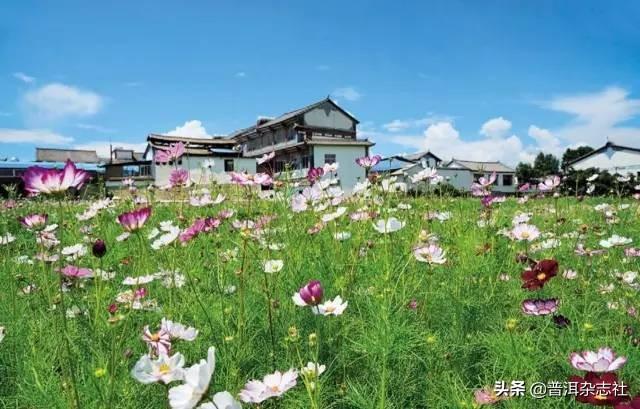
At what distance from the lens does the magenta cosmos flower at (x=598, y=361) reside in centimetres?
87

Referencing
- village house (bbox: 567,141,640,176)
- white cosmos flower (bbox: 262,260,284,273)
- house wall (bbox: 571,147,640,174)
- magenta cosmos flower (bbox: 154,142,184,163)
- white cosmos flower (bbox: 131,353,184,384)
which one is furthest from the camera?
village house (bbox: 567,141,640,176)

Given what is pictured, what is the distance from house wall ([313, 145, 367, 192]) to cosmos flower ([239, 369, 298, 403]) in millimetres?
22937

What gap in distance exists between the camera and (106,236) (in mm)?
2873

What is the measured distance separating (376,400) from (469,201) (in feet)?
8.55

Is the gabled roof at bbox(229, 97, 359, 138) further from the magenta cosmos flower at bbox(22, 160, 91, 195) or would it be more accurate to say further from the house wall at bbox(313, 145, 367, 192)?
the magenta cosmos flower at bbox(22, 160, 91, 195)

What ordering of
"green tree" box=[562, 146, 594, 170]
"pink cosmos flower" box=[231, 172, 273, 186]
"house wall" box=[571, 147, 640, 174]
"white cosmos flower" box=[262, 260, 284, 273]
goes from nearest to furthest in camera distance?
"white cosmos flower" box=[262, 260, 284, 273] → "pink cosmos flower" box=[231, 172, 273, 186] → "house wall" box=[571, 147, 640, 174] → "green tree" box=[562, 146, 594, 170]

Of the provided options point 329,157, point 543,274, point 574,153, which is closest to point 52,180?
point 543,274

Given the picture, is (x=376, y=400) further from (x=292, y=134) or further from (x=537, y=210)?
(x=292, y=134)

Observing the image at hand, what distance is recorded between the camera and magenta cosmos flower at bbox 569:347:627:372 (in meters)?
0.87

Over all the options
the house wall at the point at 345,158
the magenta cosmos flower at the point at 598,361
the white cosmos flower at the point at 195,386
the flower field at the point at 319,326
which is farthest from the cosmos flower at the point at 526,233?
the house wall at the point at 345,158

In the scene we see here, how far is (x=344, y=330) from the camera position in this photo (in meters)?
1.38

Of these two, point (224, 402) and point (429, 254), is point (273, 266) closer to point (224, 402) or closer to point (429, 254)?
point (429, 254)

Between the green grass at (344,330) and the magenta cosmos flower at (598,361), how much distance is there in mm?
100

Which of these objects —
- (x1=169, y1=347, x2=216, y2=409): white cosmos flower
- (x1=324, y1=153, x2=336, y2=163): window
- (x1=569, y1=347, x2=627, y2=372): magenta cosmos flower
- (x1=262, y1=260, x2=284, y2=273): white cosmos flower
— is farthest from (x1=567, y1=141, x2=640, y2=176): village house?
(x1=169, y1=347, x2=216, y2=409): white cosmos flower
